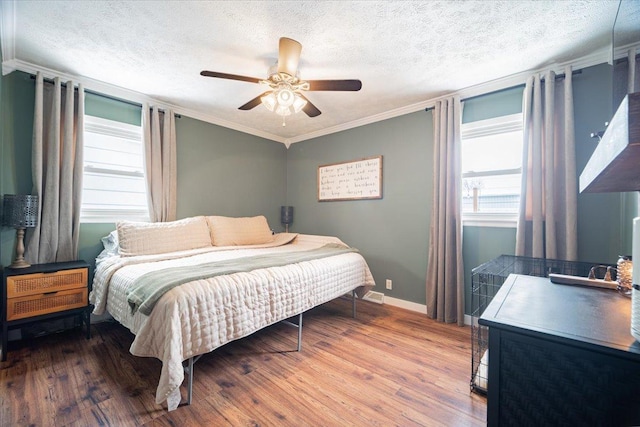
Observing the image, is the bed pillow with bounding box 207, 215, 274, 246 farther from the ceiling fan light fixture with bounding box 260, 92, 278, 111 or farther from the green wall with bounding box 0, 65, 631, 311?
the ceiling fan light fixture with bounding box 260, 92, 278, 111

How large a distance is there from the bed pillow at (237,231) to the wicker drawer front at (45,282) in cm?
117

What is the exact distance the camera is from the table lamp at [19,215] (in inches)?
81.4

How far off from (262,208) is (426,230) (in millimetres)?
2434

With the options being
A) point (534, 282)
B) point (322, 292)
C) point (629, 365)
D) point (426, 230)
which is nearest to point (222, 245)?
point (322, 292)

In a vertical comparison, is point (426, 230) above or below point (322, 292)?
above

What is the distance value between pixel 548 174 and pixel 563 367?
85.0 inches

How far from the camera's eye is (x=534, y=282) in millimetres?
1129

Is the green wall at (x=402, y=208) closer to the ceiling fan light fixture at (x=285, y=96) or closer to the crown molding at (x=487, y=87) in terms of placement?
the crown molding at (x=487, y=87)

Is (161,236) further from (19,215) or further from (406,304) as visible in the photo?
(406,304)

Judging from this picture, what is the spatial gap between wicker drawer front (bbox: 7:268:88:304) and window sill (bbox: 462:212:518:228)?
3.63 meters

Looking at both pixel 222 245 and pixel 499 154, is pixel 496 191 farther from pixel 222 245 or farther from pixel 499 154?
pixel 222 245

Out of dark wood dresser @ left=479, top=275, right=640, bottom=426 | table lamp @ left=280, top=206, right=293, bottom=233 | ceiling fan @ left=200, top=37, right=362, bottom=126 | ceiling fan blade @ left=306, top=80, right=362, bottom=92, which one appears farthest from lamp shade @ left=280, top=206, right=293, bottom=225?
dark wood dresser @ left=479, top=275, right=640, bottom=426

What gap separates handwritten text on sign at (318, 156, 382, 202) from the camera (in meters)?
3.43

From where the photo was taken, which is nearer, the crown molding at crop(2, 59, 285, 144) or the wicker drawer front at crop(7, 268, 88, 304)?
the wicker drawer front at crop(7, 268, 88, 304)
